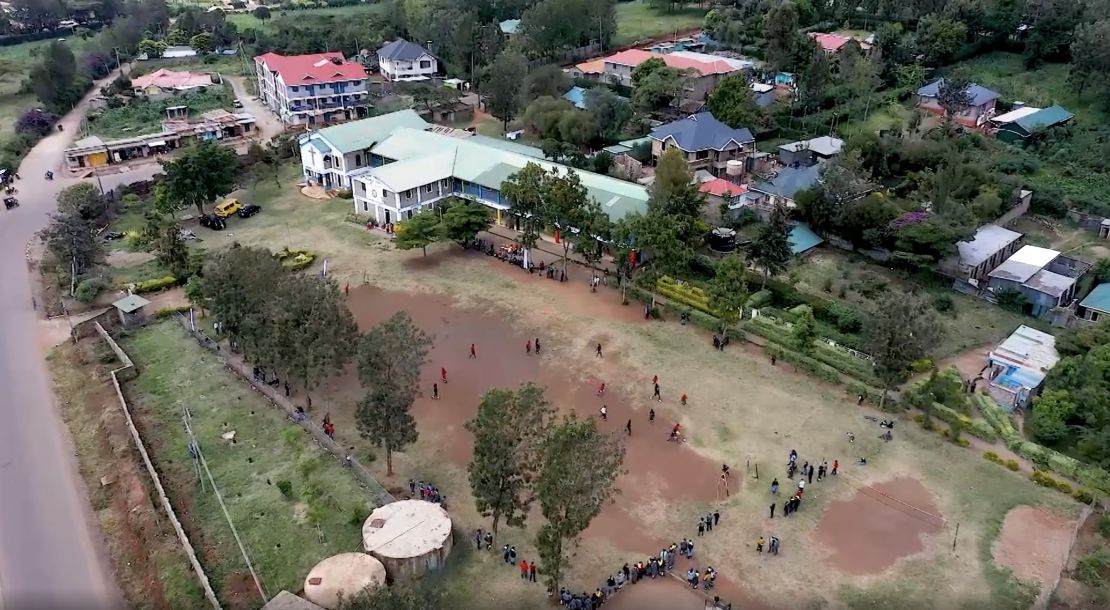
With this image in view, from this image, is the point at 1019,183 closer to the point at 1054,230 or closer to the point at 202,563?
the point at 1054,230

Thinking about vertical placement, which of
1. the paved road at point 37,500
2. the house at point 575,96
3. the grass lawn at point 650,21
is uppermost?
the grass lawn at point 650,21

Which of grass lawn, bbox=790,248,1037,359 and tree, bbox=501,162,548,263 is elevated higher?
tree, bbox=501,162,548,263

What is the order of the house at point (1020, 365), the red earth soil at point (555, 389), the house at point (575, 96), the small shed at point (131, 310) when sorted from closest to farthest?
1. the red earth soil at point (555, 389)
2. the house at point (1020, 365)
3. the small shed at point (131, 310)
4. the house at point (575, 96)

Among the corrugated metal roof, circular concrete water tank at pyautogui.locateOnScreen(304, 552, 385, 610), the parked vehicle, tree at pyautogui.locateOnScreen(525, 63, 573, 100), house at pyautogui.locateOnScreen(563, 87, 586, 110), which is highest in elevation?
tree at pyautogui.locateOnScreen(525, 63, 573, 100)

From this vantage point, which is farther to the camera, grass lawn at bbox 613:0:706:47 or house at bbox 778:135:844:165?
grass lawn at bbox 613:0:706:47

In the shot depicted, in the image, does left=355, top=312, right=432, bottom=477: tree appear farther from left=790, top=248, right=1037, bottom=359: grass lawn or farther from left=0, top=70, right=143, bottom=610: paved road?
left=790, top=248, right=1037, bottom=359: grass lawn

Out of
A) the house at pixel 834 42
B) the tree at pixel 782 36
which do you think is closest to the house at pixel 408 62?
the tree at pixel 782 36

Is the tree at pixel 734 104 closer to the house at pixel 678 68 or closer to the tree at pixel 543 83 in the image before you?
the house at pixel 678 68

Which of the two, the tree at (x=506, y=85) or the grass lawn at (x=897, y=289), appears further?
the tree at (x=506, y=85)

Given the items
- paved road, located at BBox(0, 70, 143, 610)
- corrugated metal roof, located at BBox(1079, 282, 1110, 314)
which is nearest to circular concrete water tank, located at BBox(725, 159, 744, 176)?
corrugated metal roof, located at BBox(1079, 282, 1110, 314)
